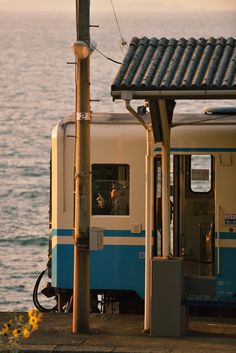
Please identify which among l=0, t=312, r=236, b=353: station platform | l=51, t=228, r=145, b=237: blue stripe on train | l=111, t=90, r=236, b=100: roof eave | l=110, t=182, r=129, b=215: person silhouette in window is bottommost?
l=0, t=312, r=236, b=353: station platform

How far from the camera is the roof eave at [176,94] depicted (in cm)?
1823

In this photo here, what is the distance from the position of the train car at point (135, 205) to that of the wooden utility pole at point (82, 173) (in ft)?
4.94

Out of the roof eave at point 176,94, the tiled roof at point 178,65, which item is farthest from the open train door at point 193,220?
the roof eave at point 176,94

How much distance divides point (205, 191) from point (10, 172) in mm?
47902

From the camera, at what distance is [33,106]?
315 ft

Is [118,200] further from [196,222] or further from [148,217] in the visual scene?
[148,217]

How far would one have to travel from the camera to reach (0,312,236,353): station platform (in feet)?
61.4

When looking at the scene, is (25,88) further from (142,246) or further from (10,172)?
(142,246)

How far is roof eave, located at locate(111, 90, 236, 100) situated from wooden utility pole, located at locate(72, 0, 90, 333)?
135 cm

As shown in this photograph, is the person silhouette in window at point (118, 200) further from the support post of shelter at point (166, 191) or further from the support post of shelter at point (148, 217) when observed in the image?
the support post of shelter at point (166, 191)

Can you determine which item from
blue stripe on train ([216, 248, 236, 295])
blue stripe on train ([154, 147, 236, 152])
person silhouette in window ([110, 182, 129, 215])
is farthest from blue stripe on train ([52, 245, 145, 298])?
blue stripe on train ([154, 147, 236, 152])

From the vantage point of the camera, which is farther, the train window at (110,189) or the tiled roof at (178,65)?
the train window at (110,189)

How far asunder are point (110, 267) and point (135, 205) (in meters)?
0.91

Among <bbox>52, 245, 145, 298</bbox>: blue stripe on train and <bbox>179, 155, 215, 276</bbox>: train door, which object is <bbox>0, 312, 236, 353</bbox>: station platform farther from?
<bbox>179, 155, 215, 276</bbox>: train door
